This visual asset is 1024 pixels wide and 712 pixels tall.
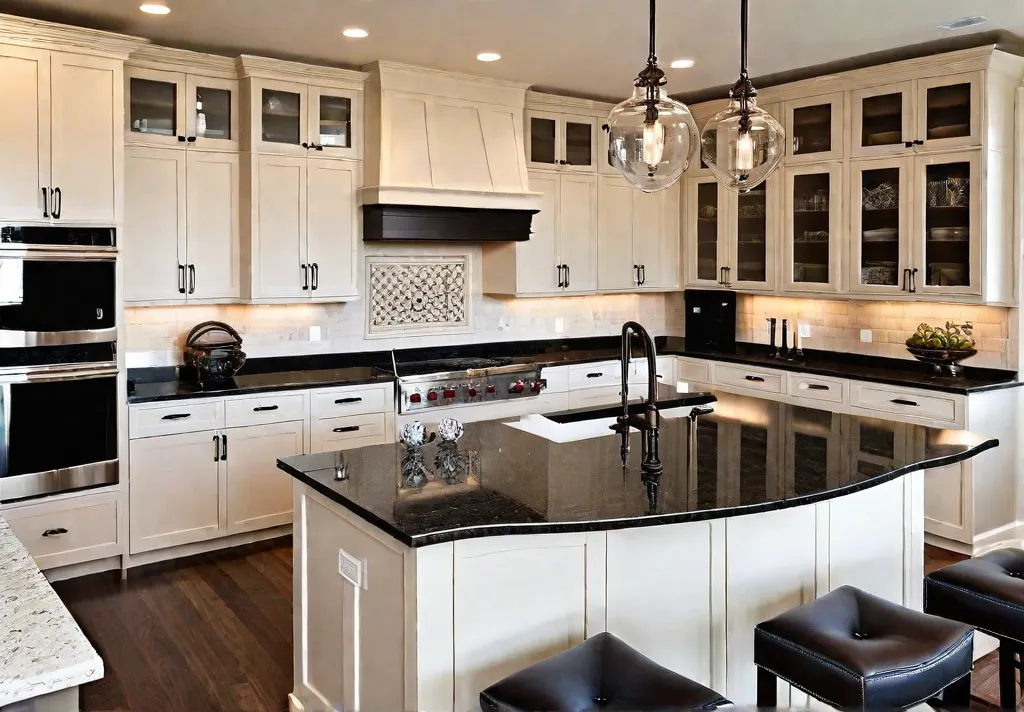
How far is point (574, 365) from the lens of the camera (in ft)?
20.0

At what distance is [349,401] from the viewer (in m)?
5.14

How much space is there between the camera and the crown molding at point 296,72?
494 centimetres

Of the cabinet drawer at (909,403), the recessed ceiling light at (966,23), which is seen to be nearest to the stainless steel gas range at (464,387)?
the cabinet drawer at (909,403)

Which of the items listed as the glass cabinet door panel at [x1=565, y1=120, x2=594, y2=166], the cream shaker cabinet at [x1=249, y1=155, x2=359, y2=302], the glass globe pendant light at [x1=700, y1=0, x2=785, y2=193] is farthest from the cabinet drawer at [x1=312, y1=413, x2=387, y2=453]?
the glass globe pendant light at [x1=700, y1=0, x2=785, y2=193]

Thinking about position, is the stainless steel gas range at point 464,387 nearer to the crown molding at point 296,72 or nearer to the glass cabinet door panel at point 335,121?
the glass cabinet door panel at point 335,121

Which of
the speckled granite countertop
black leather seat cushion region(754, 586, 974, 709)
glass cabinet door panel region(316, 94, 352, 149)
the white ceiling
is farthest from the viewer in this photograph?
glass cabinet door panel region(316, 94, 352, 149)

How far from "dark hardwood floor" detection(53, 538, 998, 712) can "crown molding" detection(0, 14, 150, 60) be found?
2.64m

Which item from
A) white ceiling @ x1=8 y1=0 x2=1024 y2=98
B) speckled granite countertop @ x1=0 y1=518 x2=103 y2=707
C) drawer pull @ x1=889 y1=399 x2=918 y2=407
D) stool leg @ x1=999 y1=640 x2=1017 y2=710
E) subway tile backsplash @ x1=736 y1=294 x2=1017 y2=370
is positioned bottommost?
stool leg @ x1=999 y1=640 x2=1017 y2=710

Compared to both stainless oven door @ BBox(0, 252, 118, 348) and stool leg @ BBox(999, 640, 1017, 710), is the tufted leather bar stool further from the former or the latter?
stainless oven door @ BBox(0, 252, 118, 348)

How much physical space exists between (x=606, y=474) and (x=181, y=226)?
3.26 metres

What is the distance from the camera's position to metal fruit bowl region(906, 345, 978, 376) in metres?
5.03

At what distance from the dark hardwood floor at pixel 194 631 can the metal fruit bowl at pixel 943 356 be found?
3817 millimetres

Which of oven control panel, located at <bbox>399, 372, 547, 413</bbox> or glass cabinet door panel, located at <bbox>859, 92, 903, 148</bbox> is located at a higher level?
glass cabinet door panel, located at <bbox>859, 92, 903, 148</bbox>

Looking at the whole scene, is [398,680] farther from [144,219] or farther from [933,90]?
[933,90]
